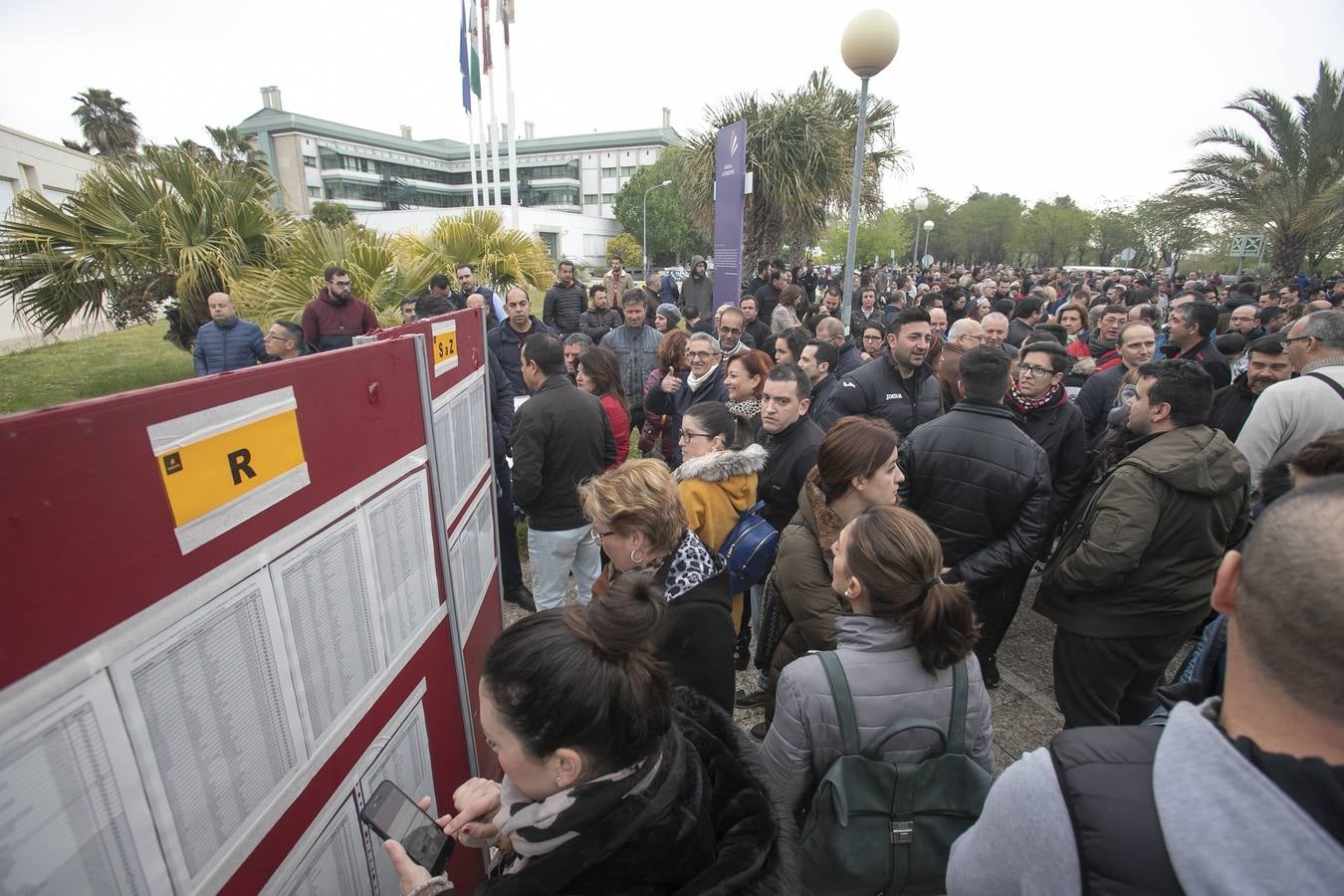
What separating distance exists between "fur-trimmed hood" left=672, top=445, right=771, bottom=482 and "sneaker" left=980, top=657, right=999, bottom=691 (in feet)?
6.82

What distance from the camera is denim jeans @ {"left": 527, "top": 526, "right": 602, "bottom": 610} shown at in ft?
12.6

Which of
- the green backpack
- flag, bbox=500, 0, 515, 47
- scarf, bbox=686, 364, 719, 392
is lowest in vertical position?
the green backpack

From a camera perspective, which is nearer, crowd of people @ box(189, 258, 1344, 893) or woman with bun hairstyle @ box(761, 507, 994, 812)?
crowd of people @ box(189, 258, 1344, 893)

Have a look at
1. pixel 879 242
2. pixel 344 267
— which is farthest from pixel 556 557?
pixel 879 242

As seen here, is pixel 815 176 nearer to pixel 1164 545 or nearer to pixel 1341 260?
pixel 1164 545

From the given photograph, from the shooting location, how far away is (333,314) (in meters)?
6.93

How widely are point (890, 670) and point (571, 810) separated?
0.96 meters

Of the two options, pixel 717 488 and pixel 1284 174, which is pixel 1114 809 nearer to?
pixel 717 488

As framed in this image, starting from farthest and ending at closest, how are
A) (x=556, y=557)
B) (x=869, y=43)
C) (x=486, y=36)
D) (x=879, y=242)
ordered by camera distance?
(x=879, y=242) < (x=486, y=36) < (x=869, y=43) < (x=556, y=557)

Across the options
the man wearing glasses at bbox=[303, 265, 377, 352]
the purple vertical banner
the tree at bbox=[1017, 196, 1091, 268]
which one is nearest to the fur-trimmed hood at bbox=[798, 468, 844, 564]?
the man wearing glasses at bbox=[303, 265, 377, 352]

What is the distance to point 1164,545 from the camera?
2.75m

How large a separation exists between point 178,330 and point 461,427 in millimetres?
9782

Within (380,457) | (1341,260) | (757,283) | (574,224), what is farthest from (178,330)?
(574,224)

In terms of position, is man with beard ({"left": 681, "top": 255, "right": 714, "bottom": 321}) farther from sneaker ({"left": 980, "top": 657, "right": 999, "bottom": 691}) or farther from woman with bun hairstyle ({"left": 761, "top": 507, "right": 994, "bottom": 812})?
woman with bun hairstyle ({"left": 761, "top": 507, "right": 994, "bottom": 812})
